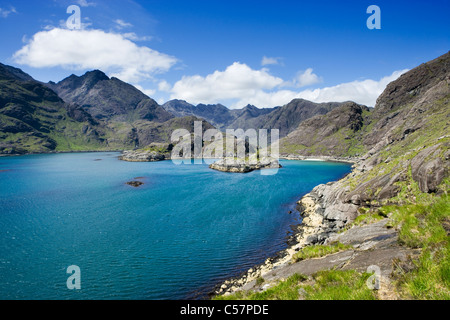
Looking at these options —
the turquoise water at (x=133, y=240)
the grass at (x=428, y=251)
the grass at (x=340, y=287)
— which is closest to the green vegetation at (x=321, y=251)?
the grass at (x=428, y=251)

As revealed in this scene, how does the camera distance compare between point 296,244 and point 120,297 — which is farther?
point 296,244

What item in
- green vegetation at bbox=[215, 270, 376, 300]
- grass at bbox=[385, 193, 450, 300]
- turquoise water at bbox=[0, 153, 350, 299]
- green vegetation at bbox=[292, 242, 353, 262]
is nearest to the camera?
grass at bbox=[385, 193, 450, 300]

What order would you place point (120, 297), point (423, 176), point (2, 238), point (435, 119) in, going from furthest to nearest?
point (435, 119) < point (2, 238) < point (423, 176) < point (120, 297)

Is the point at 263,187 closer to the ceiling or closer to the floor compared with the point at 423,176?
closer to the floor

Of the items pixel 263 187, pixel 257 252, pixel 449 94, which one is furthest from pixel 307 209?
pixel 449 94

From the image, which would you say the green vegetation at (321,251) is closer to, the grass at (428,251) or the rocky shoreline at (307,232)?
the rocky shoreline at (307,232)

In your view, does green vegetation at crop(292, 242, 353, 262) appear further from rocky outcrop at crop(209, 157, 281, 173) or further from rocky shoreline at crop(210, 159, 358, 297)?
rocky outcrop at crop(209, 157, 281, 173)

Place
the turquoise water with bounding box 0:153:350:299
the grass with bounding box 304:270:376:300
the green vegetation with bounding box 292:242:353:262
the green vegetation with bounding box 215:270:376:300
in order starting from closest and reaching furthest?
the grass with bounding box 304:270:376:300
the green vegetation with bounding box 215:270:376:300
the green vegetation with bounding box 292:242:353:262
the turquoise water with bounding box 0:153:350:299

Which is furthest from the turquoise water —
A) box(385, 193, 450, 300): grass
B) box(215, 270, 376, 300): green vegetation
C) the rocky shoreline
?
box(385, 193, 450, 300): grass

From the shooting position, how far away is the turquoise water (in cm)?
2619
